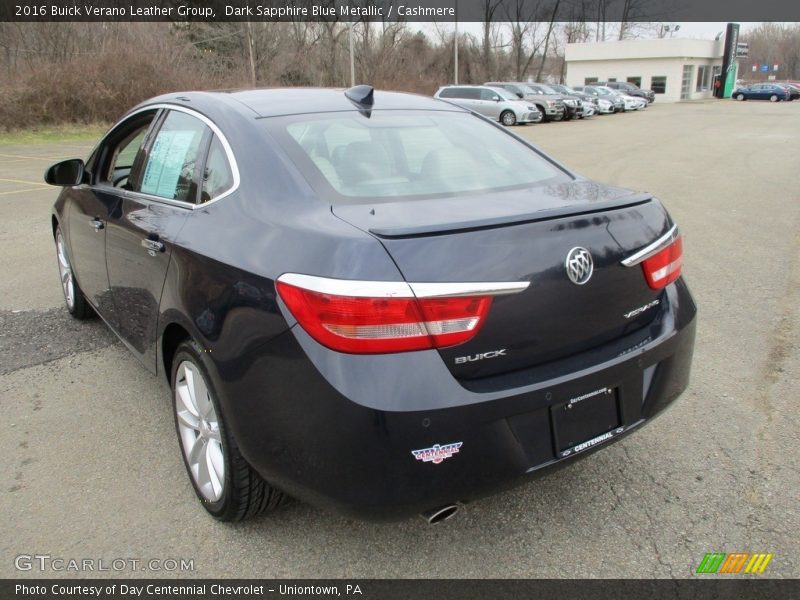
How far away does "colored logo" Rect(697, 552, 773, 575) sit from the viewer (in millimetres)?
2355

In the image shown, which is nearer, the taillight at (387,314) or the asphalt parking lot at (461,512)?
the taillight at (387,314)

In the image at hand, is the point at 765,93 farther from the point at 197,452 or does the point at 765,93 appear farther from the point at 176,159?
the point at 197,452

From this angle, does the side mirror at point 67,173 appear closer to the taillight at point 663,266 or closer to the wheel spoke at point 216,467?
the wheel spoke at point 216,467

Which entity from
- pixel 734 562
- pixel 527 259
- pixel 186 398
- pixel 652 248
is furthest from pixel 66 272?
pixel 734 562

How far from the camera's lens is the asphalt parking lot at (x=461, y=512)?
244 cm

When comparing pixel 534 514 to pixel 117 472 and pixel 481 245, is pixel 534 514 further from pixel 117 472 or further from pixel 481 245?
pixel 117 472

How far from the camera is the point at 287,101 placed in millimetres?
3059

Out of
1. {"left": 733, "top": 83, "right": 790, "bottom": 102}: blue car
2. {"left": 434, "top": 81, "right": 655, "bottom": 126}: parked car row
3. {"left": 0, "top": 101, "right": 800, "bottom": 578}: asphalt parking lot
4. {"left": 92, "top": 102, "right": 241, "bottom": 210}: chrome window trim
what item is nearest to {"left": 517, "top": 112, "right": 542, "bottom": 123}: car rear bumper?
{"left": 434, "top": 81, "right": 655, "bottom": 126}: parked car row

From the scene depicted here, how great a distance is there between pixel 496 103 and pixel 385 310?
2800cm

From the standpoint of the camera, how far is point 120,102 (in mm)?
27172

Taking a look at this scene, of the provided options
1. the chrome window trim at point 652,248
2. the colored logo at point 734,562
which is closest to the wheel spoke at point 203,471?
the chrome window trim at point 652,248

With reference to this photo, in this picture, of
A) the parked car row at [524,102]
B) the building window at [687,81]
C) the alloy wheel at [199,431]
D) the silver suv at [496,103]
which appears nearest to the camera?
the alloy wheel at [199,431]

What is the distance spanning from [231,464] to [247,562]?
0.38 meters

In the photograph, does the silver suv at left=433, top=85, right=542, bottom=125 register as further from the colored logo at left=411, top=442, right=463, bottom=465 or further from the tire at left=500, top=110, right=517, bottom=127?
the colored logo at left=411, top=442, right=463, bottom=465
